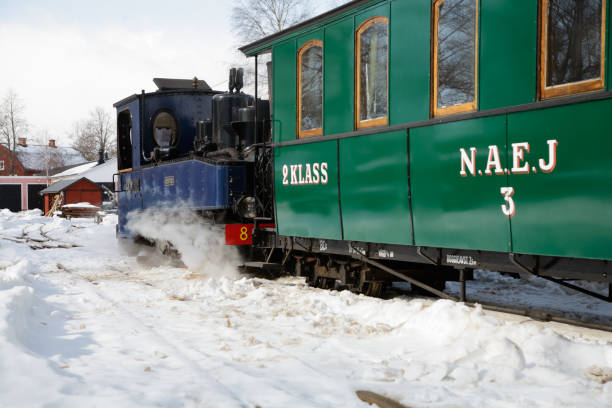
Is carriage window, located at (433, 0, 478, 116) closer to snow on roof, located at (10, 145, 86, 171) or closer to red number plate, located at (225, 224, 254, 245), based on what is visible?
red number plate, located at (225, 224, 254, 245)

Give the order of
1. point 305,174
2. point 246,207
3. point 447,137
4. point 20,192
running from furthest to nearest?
Answer: point 20,192 → point 246,207 → point 305,174 → point 447,137

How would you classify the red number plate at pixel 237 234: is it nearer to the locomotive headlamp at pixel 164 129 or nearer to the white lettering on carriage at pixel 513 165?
the locomotive headlamp at pixel 164 129

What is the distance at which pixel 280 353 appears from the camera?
450 cm

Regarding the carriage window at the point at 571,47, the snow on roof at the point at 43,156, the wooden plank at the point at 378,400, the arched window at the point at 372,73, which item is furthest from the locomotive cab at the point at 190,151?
the snow on roof at the point at 43,156

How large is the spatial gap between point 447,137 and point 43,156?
81.6 metres

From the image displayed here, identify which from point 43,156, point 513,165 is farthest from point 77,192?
point 513,165

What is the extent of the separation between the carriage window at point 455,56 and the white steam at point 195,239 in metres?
4.44

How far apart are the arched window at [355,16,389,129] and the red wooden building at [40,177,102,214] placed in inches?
1677

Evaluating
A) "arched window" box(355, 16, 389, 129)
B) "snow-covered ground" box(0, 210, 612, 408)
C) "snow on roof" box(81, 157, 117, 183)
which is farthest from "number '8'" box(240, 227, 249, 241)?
"snow on roof" box(81, 157, 117, 183)

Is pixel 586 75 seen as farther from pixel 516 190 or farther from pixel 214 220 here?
pixel 214 220

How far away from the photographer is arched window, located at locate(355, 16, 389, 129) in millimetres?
6055

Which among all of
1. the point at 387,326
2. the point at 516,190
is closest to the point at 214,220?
the point at 387,326

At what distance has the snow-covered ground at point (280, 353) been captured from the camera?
3449 millimetres

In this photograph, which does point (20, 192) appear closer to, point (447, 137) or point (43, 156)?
point (43, 156)
